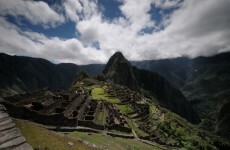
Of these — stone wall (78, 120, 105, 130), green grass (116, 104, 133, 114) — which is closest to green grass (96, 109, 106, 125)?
stone wall (78, 120, 105, 130)

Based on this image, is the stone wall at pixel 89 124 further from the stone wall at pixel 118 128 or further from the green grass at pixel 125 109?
the green grass at pixel 125 109

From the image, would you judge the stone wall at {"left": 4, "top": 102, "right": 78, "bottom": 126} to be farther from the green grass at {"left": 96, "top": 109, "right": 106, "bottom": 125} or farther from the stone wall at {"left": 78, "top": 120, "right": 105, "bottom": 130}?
the green grass at {"left": 96, "top": 109, "right": 106, "bottom": 125}

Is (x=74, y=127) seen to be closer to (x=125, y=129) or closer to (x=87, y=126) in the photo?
(x=87, y=126)

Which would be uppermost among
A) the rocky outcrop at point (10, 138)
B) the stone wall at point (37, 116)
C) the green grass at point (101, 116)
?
the rocky outcrop at point (10, 138)

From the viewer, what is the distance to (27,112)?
120ft

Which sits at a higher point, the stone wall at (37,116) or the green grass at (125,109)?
the stone wall at (37,116)

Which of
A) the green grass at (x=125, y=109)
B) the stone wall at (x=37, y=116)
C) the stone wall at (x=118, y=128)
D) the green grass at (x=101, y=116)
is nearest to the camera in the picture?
the stone wall at (x=37, y=116)

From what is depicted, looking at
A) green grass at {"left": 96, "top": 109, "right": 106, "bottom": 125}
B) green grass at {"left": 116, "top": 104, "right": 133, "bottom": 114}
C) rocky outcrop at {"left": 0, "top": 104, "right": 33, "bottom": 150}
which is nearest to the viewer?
rocky outcrop at {"left": 0, "top": 104, "right": 33, "bottom": 150}

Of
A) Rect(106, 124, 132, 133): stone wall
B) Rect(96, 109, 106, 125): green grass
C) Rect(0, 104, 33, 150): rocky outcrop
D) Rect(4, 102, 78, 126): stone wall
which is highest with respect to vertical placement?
Rect(0, 104, 33, 150): rocky outcrop

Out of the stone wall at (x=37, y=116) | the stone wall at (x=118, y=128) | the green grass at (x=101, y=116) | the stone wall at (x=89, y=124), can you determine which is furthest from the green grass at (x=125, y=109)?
the stone wall at (x=37, y=116)

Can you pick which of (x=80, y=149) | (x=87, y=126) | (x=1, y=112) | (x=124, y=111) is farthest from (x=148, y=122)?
(x=1, y=112)

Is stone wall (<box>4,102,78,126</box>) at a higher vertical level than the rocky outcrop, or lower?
lower

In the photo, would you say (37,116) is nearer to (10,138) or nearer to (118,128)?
(118,128)

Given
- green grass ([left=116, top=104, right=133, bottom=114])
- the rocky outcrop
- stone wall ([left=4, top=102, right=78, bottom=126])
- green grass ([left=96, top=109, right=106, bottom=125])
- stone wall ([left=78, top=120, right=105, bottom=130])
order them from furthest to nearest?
1. green grass ([left=116, top=104, right=133, bottom=114])
2. green grass ([left=96, top=109, right=106, bottom=125])
3. stone wall ([left=78, top=120, right=105, bottom=130])
4. stone wall ([left=4, top=102, right=78, bottom=126])
5. the rocky outcrop
